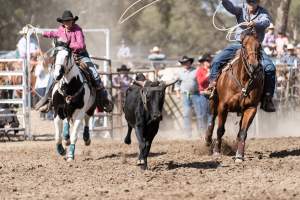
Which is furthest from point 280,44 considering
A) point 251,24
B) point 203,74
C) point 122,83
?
point 251,24

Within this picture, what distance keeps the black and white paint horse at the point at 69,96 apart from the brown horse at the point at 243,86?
2130 mm

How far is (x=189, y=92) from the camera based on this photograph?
1859 centimetres

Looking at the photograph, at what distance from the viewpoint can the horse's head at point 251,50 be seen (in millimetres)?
11820

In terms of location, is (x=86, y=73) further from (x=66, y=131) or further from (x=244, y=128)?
(x=244, y=128)

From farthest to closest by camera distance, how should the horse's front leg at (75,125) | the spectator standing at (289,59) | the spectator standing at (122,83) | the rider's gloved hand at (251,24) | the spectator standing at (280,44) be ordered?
the spectator standing at (280,44)
the spectator standing at (289,59)
the spectator standing at (122,83)
the horse's front leg at (75,125)
the rider's gloved hand at (251,24)

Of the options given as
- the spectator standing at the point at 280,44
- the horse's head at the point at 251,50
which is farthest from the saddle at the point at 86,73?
the spectator standing at the point at 280,44

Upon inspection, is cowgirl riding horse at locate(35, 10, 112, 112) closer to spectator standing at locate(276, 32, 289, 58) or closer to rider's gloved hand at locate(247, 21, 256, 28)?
rider's gloved hand at locate(247, 21, 256, 28)

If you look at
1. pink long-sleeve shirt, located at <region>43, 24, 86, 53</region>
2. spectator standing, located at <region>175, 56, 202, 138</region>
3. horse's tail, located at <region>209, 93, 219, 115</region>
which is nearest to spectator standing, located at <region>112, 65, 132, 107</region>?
spectator standing, located at <region>175, 56, 202, 138</region>

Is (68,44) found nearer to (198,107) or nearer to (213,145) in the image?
(213,145)

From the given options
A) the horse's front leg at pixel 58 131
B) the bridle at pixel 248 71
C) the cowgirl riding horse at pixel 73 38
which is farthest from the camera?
the horse's front leg at pixel 58 131

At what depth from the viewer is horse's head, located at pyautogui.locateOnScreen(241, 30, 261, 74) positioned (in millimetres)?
11820

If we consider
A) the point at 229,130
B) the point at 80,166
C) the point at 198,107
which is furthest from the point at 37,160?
the point at 229,130

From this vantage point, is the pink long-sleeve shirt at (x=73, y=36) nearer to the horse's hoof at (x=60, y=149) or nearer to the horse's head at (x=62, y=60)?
the horse's head at (x=62, y=60)

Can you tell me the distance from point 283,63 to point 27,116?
6.96 metres
